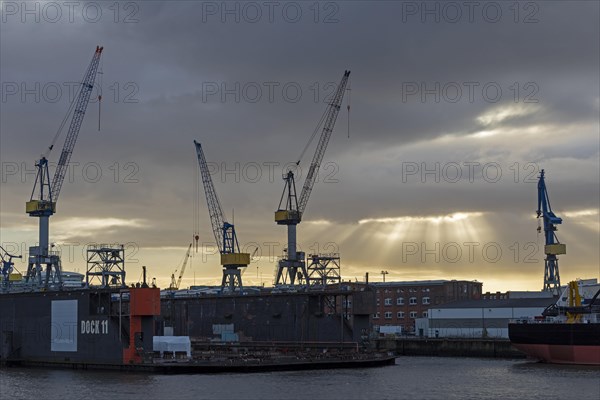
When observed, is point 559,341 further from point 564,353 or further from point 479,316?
point 479,316

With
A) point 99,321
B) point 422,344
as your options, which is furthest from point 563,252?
point 99,321

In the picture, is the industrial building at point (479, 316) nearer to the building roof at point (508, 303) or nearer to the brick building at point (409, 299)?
the building roof at point (508, 303)

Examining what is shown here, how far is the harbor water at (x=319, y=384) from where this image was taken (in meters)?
67.2

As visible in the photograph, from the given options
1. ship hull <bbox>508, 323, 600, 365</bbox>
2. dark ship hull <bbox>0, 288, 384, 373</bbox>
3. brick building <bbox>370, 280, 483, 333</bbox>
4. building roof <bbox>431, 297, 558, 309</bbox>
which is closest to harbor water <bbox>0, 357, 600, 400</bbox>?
dark ship hull <bbox>0, 288, 384, 373</bbox>

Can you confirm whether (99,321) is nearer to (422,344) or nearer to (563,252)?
(422,344)

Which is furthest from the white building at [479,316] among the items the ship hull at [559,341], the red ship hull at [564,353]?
the ship hull at [559,341]

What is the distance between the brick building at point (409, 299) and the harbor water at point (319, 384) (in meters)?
83.8

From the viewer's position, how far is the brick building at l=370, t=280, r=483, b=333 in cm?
17712

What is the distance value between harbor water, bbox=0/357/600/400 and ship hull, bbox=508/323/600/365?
4.80 metres

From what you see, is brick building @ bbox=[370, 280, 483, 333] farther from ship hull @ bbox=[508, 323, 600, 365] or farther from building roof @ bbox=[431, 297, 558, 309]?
ship hull @ bbox=[508, 323, 600, 365]

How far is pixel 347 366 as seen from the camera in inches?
3632

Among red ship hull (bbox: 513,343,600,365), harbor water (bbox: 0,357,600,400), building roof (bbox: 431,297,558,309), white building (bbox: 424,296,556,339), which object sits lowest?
harbor water (bbox: 0,357,600,400)

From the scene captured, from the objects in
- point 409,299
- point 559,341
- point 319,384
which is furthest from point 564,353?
point 409,299

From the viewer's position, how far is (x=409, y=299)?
17862 centimetres
